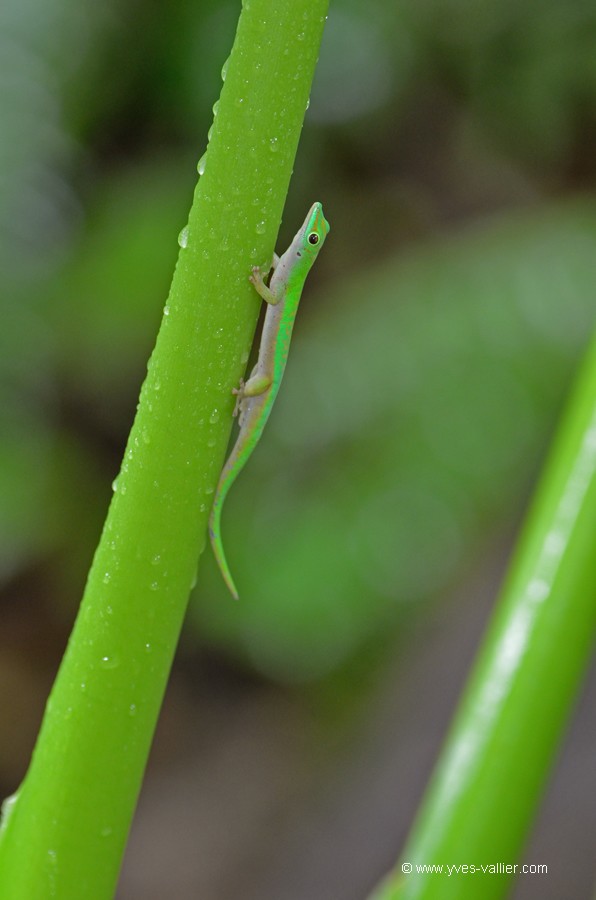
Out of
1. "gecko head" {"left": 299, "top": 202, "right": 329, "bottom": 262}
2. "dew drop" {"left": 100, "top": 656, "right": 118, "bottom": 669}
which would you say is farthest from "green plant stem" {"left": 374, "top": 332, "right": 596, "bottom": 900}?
"gecko head" {"left": 299, "top": 202, "right": 329, "bottom": 262}

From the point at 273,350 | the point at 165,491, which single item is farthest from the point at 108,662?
the point at 273,350

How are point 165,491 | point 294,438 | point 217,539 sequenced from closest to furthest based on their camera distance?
1. point 165,491
2. point 217,539
3. point 294,438

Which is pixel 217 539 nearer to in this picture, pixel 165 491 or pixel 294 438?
pixel 165 491

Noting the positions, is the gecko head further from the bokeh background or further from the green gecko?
the bokeh background

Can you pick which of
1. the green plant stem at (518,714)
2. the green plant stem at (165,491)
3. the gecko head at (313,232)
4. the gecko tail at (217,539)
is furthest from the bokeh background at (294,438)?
the green plant stem at (165,491)

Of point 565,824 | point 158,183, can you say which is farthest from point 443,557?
point 158,183
